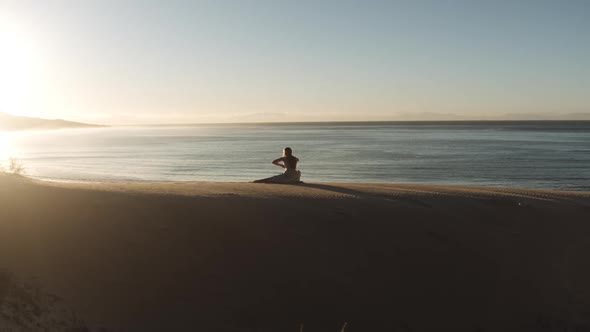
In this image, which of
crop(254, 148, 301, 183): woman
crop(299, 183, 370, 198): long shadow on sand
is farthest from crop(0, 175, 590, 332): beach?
crop(254, 148, 301, 183): woman

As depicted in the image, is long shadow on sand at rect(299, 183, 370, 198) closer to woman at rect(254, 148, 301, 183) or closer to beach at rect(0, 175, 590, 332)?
woman at rect(254, 148, 301, 183)

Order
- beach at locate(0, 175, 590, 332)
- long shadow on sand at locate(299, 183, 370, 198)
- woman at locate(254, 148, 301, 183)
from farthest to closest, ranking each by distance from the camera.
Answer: woman at locate(254, 148, 301, 183)
long shadow on sand at locate(299, 183, 370, 198)
beach at locate(0, 175, 590, 332)

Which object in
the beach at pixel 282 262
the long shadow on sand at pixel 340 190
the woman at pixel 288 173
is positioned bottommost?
the beach at pixel 282 262

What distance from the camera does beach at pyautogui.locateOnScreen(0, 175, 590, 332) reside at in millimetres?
6754

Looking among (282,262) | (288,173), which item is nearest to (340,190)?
(288,173)

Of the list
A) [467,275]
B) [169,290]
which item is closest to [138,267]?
[169,290]

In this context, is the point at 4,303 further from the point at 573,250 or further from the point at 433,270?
the point at 573,250

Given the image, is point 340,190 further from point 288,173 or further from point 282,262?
point 282,262

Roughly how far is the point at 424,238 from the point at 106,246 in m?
5.09

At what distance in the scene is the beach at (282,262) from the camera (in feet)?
22.2

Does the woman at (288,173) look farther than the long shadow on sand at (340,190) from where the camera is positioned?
Yes

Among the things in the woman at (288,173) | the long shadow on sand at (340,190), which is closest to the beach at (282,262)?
the long shadow on sand at (340,190)

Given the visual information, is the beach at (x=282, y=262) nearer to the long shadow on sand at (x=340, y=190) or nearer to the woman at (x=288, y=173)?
the long shadow on sand at (x=340, y=190)

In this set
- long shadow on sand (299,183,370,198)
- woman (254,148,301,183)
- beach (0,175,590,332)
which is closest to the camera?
beach (0,175,590,332)
